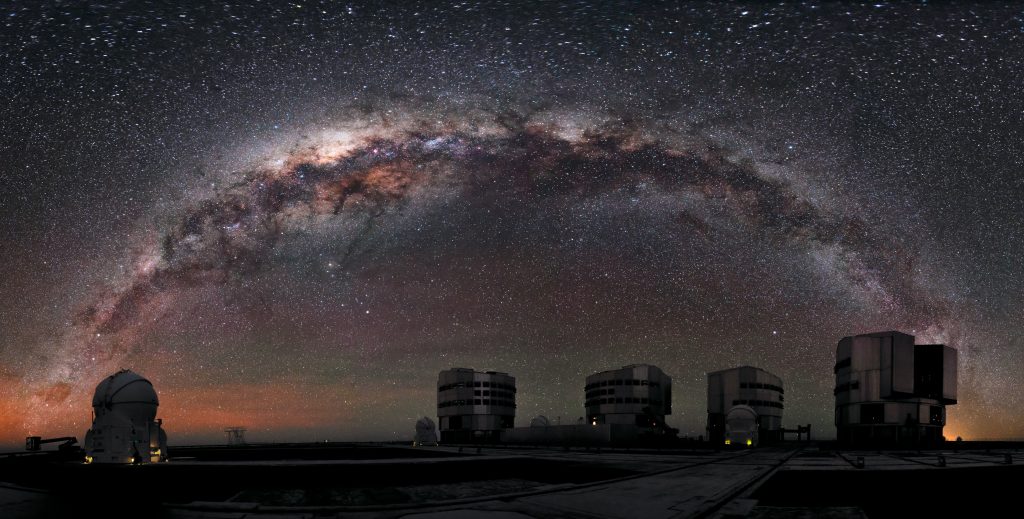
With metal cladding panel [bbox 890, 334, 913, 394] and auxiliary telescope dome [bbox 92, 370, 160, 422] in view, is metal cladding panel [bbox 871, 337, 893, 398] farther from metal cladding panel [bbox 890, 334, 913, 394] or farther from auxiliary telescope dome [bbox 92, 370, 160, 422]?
auxiliary telescope dome [bbox 92, 370, 160, 422]

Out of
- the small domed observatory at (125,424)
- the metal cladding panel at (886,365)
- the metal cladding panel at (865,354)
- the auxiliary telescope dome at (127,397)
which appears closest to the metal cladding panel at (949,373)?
the metal cladding panel at (886,365)

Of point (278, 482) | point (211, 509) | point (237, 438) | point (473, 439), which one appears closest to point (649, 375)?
point (473, 439)

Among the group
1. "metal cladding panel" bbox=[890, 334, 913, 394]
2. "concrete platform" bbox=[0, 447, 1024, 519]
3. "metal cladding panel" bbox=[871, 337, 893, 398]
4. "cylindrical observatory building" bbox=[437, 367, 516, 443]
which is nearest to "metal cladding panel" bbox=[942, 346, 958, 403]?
"metal cladding panel" bbox=[890, 334, 913, 394]

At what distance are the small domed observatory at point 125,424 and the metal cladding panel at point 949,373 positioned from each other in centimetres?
8890

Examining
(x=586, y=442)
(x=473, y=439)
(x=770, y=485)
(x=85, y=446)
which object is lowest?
(x=473, y=439)

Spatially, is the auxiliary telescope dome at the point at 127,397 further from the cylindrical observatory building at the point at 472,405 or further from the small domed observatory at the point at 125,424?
the cylindrical observatory building at the point at 472,405

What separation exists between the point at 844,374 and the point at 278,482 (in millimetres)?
87260

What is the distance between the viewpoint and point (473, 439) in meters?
125

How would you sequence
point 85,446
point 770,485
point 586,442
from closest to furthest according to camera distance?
point 770,485 → point 85,446 → point 586,442

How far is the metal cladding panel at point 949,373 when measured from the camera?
8769cm

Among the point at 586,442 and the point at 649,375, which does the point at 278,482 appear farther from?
the point at 649,375

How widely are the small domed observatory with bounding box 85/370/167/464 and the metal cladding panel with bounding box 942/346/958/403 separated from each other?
88.9 metres

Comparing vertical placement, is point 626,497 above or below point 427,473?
above

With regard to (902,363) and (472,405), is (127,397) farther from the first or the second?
(472,405)
